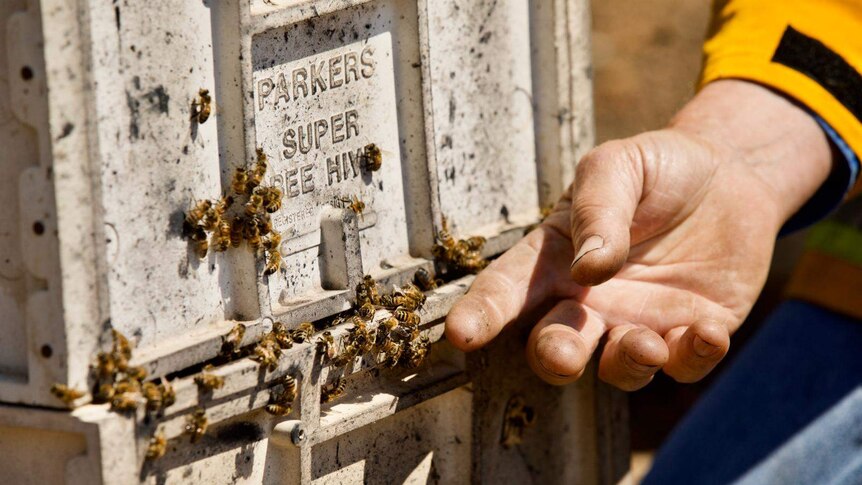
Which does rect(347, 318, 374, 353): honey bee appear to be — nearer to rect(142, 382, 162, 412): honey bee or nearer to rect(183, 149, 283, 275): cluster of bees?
rect(183, 149, 283, 275): cluster of bees

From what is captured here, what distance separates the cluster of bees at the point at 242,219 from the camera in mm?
2406

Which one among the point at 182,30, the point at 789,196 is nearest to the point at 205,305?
the point at 182,30

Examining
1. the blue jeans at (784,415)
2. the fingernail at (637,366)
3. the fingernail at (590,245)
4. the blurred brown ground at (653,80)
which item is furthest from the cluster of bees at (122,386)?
the blurred brown ground at (653,80)

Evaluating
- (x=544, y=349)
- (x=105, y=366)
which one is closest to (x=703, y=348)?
(x=544, y=349)

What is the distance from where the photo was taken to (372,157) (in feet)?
9.36

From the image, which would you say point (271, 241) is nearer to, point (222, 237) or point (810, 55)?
point (222, 237)

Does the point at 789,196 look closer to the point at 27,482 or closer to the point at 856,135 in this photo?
the point at 856,135

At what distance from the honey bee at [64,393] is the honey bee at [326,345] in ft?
1.98

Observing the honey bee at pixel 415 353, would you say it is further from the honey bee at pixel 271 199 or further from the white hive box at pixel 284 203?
the honey bee at pixel 271 199

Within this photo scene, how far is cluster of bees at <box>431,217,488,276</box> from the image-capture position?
9.96 ft

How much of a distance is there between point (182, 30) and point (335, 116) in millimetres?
521

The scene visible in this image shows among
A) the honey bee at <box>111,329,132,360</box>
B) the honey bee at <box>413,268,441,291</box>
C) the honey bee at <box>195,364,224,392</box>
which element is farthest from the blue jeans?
the honey bee at <box>111,329,132,360</box>

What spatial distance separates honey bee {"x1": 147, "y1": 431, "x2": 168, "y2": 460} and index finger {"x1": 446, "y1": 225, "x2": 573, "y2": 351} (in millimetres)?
802

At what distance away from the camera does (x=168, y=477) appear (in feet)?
7.75
